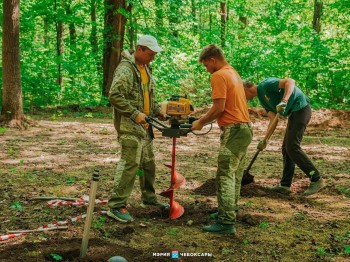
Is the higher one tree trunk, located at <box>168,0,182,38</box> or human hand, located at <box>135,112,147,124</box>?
tree trunk, located at <box>168,0,182,38</box>

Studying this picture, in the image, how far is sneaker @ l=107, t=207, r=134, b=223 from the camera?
17.9 feet

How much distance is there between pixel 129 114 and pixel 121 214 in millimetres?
1255

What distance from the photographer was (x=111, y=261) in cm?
380

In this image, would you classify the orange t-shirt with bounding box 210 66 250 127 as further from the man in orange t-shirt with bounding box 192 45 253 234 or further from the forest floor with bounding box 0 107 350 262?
the forest floor with bounding box 0 107 350 262

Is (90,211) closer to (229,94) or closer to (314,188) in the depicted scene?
(229,94)

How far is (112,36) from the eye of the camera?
17.5 meters

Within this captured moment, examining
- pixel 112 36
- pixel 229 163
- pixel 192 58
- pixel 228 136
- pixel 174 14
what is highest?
pixel 174 14

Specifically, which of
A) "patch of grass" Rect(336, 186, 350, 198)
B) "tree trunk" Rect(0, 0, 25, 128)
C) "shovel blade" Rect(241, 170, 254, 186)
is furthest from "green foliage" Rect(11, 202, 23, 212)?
"tree trunk" Rect(0, 0, 25, 128)

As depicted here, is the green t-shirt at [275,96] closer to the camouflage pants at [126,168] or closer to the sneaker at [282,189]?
the sneaker at [282,189]

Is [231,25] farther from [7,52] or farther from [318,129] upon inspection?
[7,52]

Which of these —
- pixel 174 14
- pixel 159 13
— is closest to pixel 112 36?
pixel 159 13

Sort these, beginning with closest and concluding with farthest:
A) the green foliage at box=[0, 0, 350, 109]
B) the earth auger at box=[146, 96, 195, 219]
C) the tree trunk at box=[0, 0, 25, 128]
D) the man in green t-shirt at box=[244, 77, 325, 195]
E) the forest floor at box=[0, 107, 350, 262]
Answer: the forest floor at box=[0, 107, 350, 262]
the earth auger at box=[146, 96, 195, 219]
the man in green t-shirt at box=[244, 77, 325, 195]
the tree trunk at box=[0, 0, 25, 128]
the green foliage at box=[0, 0, 350, 109]

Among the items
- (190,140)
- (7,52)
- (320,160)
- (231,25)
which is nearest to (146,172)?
(320,160)

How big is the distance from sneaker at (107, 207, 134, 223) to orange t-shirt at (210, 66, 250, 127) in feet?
5.35
